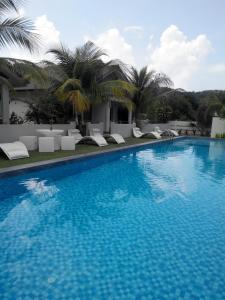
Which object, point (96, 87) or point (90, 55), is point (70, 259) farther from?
point (90, 55)

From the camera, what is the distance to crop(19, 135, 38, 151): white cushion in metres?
9.89

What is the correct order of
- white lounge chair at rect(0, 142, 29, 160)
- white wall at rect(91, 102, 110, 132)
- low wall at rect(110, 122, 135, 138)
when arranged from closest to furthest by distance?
white lounge chair at rect(0, 142, 29, 160), low wall at rect(110, 122, 135, 138), white wall at rect(91, 102, 110, 132)

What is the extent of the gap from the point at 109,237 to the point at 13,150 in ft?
17.2

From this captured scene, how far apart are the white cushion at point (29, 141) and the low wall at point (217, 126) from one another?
17008 mm

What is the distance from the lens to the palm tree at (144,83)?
19484 millimetres

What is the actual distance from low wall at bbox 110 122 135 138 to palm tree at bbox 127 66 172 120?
2.15 metres

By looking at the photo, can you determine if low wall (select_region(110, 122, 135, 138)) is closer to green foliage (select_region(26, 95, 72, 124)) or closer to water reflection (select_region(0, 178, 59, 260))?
green foliage (select_region(26, 95, 72, 124))

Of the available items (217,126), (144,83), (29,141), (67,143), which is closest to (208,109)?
(217,126)

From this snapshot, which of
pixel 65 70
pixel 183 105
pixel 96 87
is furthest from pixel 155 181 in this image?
pixel 183 105

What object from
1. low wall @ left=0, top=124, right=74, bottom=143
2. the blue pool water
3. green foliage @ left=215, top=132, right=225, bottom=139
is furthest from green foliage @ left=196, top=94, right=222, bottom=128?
the blue pool water

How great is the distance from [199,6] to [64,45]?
689 centimetres

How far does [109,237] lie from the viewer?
4.10m

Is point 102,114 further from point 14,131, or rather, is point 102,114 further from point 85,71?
point 14,131

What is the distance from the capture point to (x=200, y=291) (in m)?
2.89
